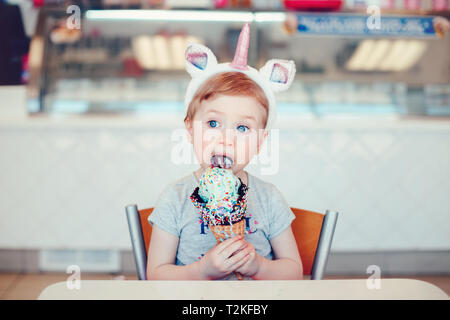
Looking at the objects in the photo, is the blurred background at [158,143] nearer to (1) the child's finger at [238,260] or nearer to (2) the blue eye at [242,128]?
(2) the blue eye at [242,128]

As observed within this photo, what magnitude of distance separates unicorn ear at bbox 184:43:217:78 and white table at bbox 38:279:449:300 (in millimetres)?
489

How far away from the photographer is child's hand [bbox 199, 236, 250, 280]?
31.5 inches

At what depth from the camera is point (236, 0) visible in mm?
2811

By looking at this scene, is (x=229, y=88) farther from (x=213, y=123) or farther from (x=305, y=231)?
(x=305, y=231)

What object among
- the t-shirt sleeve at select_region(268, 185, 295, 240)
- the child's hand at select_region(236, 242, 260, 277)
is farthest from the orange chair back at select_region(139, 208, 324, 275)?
the child's hand at select_region(236, 242, 260, 277)

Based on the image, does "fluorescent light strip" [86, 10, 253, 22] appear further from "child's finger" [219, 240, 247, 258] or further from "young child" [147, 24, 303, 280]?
"child's finger" [219, 240, 247, 258]

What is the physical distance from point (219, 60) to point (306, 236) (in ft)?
6.08

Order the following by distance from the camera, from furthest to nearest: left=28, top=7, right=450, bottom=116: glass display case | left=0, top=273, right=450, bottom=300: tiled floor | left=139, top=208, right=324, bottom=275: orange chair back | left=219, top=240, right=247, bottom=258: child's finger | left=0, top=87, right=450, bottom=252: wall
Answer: left=28, top=7, right=450, bottom=116: glass display case, left=0, top=87, right=450, bottom=252: wall, left=0, top=273, right=450, bottom=300: tiled floor, left=139, top=208, right=324, bottom=275: orange chair back, left=219, top=240, right=247, bottom=258: child's finger

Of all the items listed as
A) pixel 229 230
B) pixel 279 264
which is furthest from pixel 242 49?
pixel 279 264

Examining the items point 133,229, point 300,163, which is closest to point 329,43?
point 300,163

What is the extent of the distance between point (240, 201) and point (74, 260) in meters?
1.85

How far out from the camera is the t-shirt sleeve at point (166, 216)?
96 cm

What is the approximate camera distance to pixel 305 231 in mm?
1148

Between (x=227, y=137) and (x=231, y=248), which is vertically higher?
(x=227, y=137)
